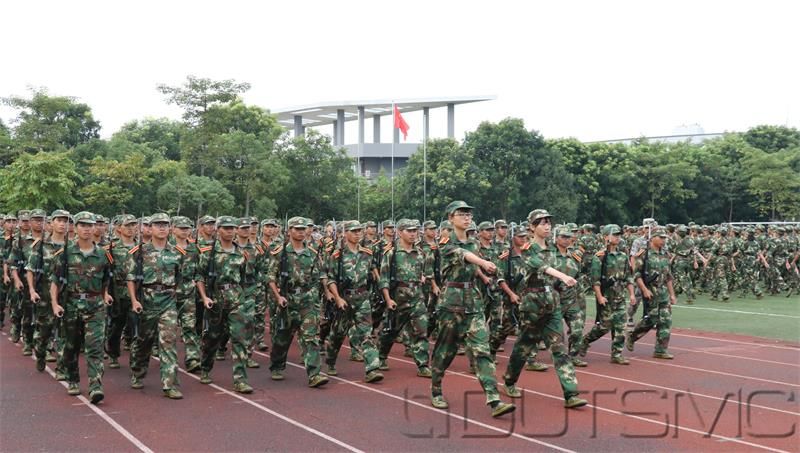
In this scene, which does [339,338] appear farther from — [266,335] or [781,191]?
[781,191]

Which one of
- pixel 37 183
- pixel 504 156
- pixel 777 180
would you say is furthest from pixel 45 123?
pixel 777 180

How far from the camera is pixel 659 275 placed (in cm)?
1102

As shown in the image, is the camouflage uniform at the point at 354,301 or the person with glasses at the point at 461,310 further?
the camouflage uniform at the point at 354,301

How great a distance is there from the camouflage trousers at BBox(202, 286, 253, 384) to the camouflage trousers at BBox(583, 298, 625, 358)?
479 cm

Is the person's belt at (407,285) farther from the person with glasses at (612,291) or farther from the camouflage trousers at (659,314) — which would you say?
the camouflage trousers at (659,314)

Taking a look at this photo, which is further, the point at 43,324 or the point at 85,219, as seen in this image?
the point at 43,324

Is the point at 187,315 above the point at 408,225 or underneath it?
underneath

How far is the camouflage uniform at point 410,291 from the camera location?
378 inches

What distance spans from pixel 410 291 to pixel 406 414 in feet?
7.62

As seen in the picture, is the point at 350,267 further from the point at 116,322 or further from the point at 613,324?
the point at 613,324

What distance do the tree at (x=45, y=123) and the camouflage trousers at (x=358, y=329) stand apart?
974 inches

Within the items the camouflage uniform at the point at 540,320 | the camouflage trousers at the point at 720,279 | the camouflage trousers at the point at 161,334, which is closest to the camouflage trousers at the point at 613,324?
the camouflage uniform at the point at 540,320

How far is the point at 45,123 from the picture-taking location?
3231cm

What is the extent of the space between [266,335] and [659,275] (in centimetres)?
679
